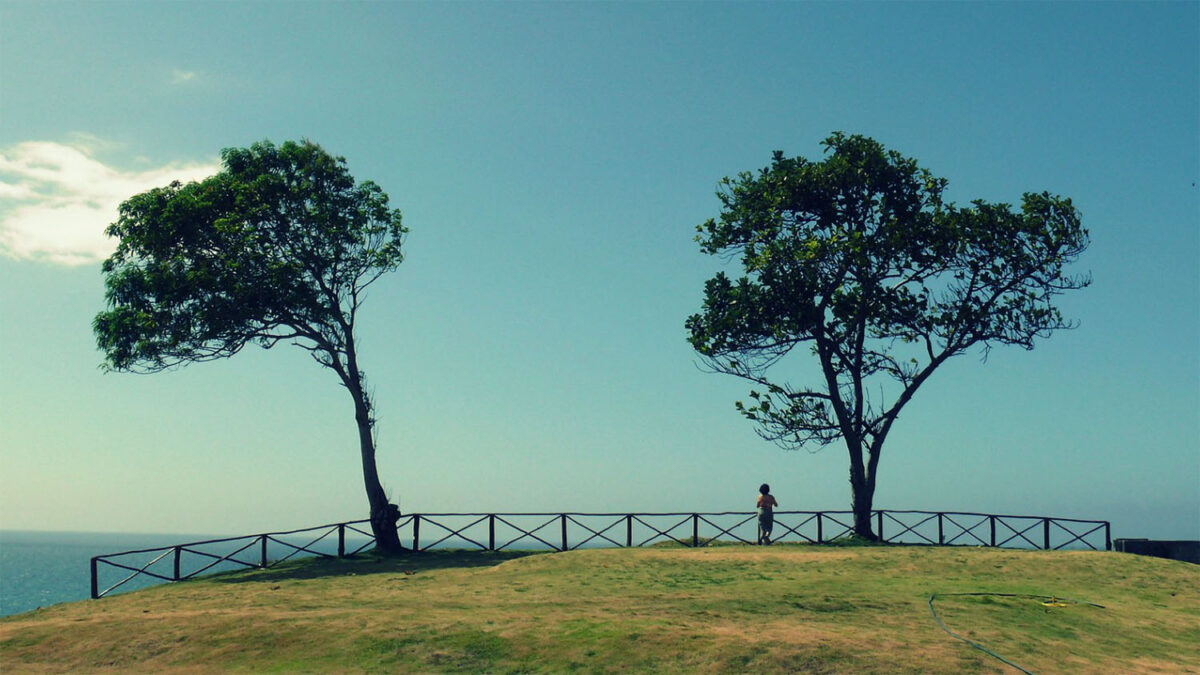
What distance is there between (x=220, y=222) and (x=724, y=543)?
20318 millimetres

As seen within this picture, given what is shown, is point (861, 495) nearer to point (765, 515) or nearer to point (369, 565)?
point (765, 515)

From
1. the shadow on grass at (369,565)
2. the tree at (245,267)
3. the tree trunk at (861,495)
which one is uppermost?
the tree at (245,267)

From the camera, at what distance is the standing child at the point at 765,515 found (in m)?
33.7

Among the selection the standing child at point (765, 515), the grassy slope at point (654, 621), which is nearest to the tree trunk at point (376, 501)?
the grassy slope at point (654, 621)

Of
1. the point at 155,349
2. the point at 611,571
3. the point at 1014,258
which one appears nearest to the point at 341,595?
the point at 611,571

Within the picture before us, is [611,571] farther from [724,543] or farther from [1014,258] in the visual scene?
[1014,258]

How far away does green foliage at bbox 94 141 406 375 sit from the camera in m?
32.8

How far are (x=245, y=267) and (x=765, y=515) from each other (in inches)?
783

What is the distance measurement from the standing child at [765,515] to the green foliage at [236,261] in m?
15.7

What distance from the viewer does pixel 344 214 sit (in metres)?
35.2

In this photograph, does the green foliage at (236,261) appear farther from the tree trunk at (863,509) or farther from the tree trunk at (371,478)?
the tree trunk at (863,509)

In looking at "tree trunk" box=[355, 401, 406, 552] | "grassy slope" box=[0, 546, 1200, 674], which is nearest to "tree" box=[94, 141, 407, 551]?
"tree trunk" box=[355, 401, 406, 552]

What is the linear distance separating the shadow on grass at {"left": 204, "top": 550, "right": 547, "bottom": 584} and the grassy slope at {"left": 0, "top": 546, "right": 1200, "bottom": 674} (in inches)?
47.2

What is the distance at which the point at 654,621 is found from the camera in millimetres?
17625
